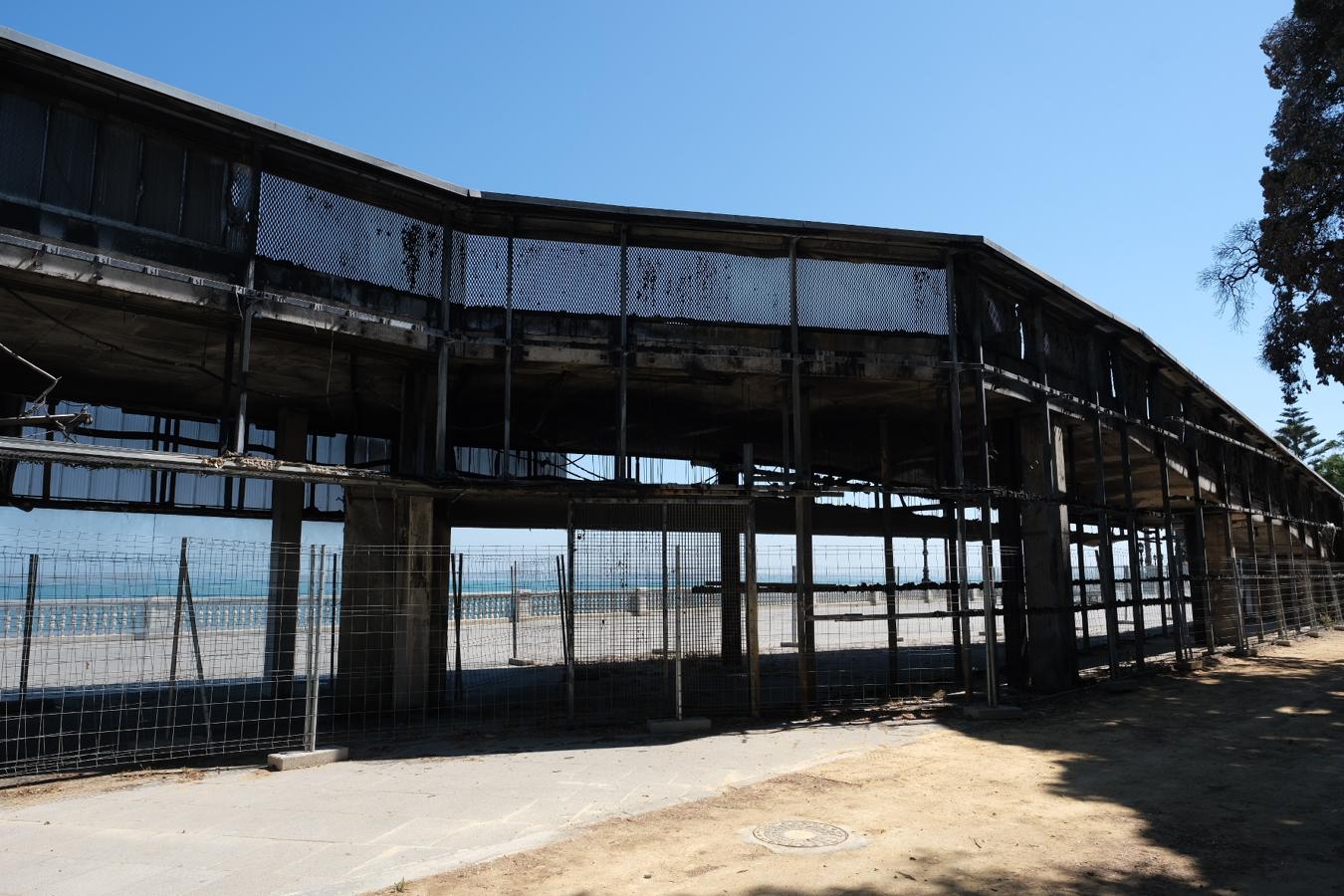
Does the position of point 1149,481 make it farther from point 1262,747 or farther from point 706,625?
point 706,625

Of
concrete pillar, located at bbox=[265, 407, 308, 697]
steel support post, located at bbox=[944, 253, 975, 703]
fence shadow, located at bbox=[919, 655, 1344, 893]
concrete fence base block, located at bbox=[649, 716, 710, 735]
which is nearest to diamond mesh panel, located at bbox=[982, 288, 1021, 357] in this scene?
steel support post, located at bbox=[944, 253, 975, 703]

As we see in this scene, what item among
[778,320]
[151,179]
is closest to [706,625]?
[778,320]

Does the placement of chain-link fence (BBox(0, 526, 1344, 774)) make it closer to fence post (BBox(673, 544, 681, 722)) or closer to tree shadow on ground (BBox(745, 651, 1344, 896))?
fence post (BBox(673, 544, 681, 722))

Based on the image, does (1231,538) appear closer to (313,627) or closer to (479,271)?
(479,271)

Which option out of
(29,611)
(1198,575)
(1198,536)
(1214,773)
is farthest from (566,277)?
(1198,536)

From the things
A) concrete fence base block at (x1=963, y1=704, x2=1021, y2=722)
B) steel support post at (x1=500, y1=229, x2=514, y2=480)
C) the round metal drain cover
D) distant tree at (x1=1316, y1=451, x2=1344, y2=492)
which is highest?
distant tree at (x1=1316, y1=451, x2=1344, y2=492)

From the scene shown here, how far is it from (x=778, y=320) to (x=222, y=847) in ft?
30.0

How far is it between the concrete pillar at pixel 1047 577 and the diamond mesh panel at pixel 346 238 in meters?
9.74

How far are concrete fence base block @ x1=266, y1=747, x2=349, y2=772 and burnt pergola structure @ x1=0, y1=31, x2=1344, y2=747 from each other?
2.75 metres

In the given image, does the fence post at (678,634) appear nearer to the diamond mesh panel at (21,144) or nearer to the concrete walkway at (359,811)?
the concrete walkway at (359,811)

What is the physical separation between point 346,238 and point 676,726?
7299 mm

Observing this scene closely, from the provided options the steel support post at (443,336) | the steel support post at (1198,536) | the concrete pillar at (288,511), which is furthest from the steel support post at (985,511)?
the concrete pillar at (288,511)

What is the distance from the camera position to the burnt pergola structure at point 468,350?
9.45 m

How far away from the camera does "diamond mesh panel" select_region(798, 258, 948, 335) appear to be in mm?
12742
